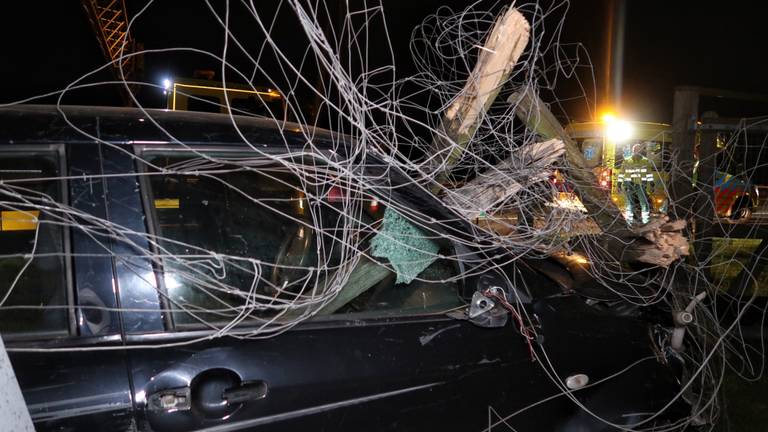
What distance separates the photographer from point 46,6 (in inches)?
579

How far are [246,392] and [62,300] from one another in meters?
0.62

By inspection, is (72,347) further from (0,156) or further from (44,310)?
(0,156)

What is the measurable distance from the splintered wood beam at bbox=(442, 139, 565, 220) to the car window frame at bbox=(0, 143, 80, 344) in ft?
4.73

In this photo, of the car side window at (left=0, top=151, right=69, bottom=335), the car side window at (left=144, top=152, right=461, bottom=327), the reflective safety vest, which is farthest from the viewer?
the reflective safety vest

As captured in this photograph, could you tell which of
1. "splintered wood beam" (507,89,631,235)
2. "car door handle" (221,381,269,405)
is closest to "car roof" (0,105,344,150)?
"car door handle" (221,381,269,405)

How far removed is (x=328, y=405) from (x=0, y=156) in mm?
1290

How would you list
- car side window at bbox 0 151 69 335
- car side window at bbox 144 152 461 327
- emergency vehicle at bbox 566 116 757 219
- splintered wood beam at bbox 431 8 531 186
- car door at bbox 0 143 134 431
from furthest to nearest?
emergency vehicle at bbox 566 116 757 219
splintered wood beam at bbox 431 8 531 186
car side window at bbox 144 152 461 327
car side window at bbox 0 151 69 335
car door at bbox 0 143 134 431

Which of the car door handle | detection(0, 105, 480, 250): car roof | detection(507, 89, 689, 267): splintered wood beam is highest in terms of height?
detection(0, 105, 480, 250): car roof

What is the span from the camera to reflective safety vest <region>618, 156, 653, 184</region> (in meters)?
3.43

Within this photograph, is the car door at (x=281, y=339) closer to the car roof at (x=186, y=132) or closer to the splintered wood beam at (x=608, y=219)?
the car roof at (x=186, y=132)

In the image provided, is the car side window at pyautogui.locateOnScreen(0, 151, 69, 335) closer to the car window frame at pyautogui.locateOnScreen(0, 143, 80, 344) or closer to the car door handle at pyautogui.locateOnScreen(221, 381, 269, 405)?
the car window frame at pyautogui.locateOnScreen(0, 143, 80, 344)

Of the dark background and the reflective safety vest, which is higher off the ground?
the dark background

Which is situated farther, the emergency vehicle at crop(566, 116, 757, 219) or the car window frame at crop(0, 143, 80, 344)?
the emergency vehicle at crop(566, 116, 757, 219)

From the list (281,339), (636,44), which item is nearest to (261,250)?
(281,339)
